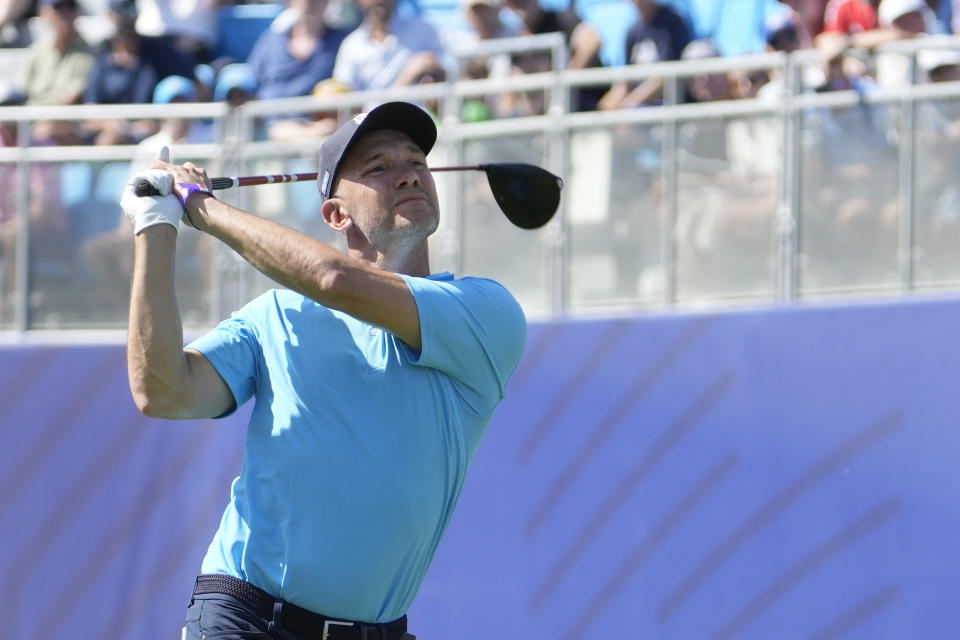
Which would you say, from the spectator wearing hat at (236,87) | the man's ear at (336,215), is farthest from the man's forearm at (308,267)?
the spectator wearing hat at (236,87)

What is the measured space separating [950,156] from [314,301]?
3.85m

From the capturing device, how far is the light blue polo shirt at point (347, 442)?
3.54 m

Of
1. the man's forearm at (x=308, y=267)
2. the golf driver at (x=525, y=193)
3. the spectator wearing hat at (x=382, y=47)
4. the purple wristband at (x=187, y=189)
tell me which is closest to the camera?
the man's forearm at (x=308, y=267)

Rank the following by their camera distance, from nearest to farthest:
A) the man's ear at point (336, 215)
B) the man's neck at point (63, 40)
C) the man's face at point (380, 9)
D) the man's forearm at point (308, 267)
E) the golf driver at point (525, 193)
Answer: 1. the man's forearm at point (308, 267)
2. the man's ear at point (336, 215)
3. the golf driver at point (525, 193)
4. the man's face at point (380, 9)
5. the man's neck at point (63, 40)

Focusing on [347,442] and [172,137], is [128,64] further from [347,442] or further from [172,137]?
[347,442]

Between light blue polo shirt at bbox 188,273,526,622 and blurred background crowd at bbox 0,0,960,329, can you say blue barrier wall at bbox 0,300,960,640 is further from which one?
light blue polo shirt at bbox 188,273,526,622

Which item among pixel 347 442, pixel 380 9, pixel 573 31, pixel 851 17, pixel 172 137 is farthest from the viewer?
pixel 380 9

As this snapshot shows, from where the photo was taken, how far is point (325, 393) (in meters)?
3.60

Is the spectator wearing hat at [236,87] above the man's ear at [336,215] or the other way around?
above

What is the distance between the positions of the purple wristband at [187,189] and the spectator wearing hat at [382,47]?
4.80 meters

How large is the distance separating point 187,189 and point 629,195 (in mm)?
3880

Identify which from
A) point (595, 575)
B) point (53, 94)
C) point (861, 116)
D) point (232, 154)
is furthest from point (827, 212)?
point (53, 94)

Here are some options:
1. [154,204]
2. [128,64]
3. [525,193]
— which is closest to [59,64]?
[128,64]

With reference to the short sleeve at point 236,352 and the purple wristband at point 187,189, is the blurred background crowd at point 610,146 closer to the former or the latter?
the short sleeve at point 236,352
